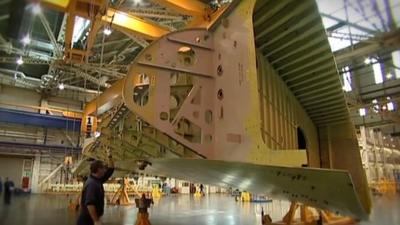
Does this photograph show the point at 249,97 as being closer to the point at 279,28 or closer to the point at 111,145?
the point at 279,28

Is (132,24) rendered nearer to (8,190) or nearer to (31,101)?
(8,190)

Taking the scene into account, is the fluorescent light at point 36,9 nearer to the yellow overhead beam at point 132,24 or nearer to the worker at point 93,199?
the worker at point 93,199

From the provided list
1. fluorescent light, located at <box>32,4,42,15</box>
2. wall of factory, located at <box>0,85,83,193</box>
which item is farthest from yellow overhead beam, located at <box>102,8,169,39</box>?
wall of factory, located at <box>0,85,83,193</box>

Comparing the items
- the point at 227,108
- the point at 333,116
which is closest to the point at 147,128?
the point at 227,108

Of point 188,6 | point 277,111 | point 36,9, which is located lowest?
point 277,111

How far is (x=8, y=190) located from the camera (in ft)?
7.80

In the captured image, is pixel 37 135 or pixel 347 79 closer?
pixel 347 79

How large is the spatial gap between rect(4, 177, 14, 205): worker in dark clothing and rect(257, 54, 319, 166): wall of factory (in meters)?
2.90

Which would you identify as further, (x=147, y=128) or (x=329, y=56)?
(x=147, y=128)

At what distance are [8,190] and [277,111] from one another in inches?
146

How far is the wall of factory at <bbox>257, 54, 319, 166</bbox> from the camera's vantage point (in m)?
4.38

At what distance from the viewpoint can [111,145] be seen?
7609 mm

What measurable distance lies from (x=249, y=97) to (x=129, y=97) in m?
1.40

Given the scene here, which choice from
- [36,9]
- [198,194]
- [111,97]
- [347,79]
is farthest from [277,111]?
[198,194]
